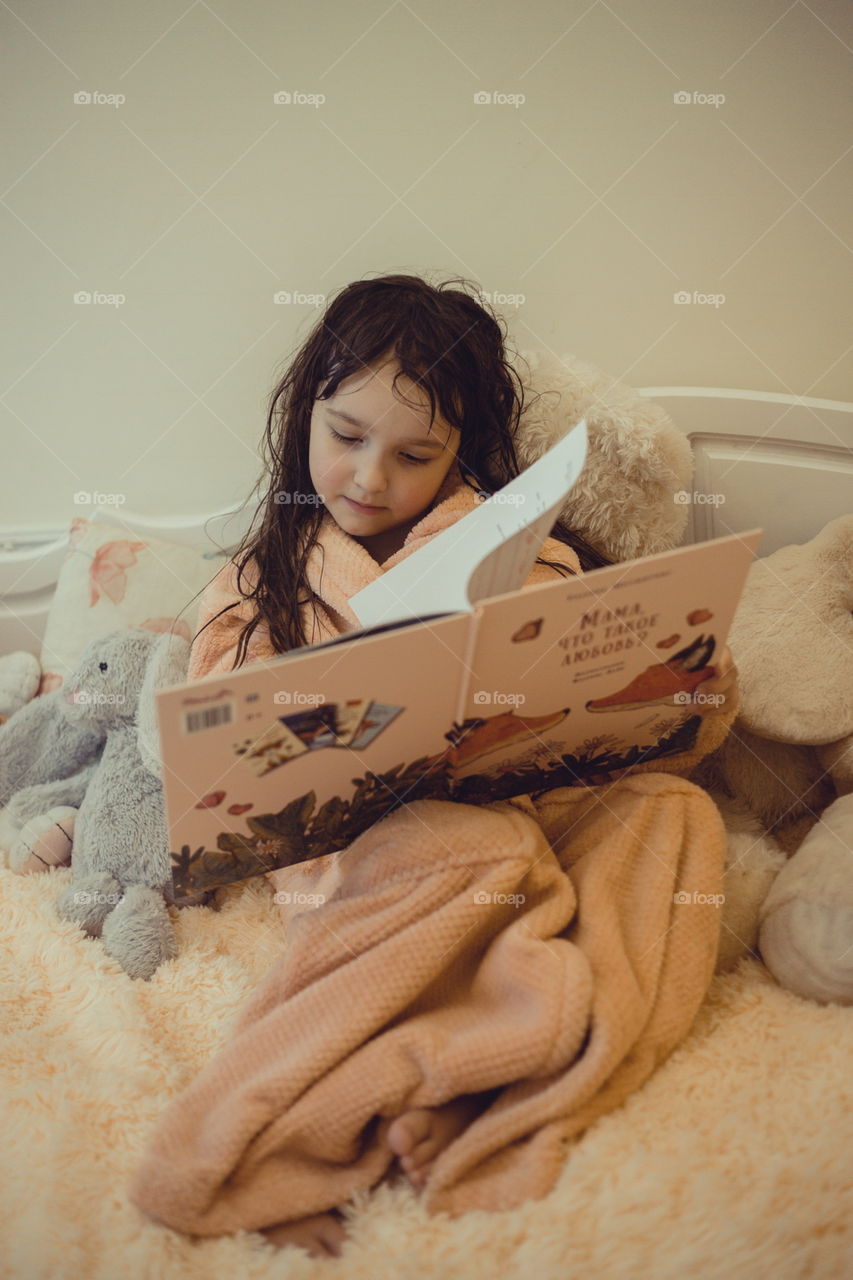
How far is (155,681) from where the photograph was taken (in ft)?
3.64

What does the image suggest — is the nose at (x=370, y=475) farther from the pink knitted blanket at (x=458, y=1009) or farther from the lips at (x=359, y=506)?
the pink knitted blanket at (x=458, y=1009)

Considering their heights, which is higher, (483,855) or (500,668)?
(500,668)

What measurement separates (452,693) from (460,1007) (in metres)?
0.27

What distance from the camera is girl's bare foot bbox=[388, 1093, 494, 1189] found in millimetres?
714

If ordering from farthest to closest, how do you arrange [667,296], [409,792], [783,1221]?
[667,296] → [409,792] → [783,1221]

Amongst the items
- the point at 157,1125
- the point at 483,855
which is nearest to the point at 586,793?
the point at 483,855

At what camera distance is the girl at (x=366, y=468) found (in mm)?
1044

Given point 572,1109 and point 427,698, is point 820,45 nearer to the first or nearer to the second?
point 427,698

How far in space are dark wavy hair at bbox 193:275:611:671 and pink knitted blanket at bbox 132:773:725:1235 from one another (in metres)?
0.35

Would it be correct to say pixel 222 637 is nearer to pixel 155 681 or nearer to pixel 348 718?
pixel 155 681

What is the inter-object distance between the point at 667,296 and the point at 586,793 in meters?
0.77

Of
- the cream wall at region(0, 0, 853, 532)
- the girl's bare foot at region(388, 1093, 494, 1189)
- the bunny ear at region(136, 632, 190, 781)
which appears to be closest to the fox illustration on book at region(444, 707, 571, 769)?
the girl's bare foot at region(388, 1093, 494, 1189)

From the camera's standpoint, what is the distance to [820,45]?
1.21m

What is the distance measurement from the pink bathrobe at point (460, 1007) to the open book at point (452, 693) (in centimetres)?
6
